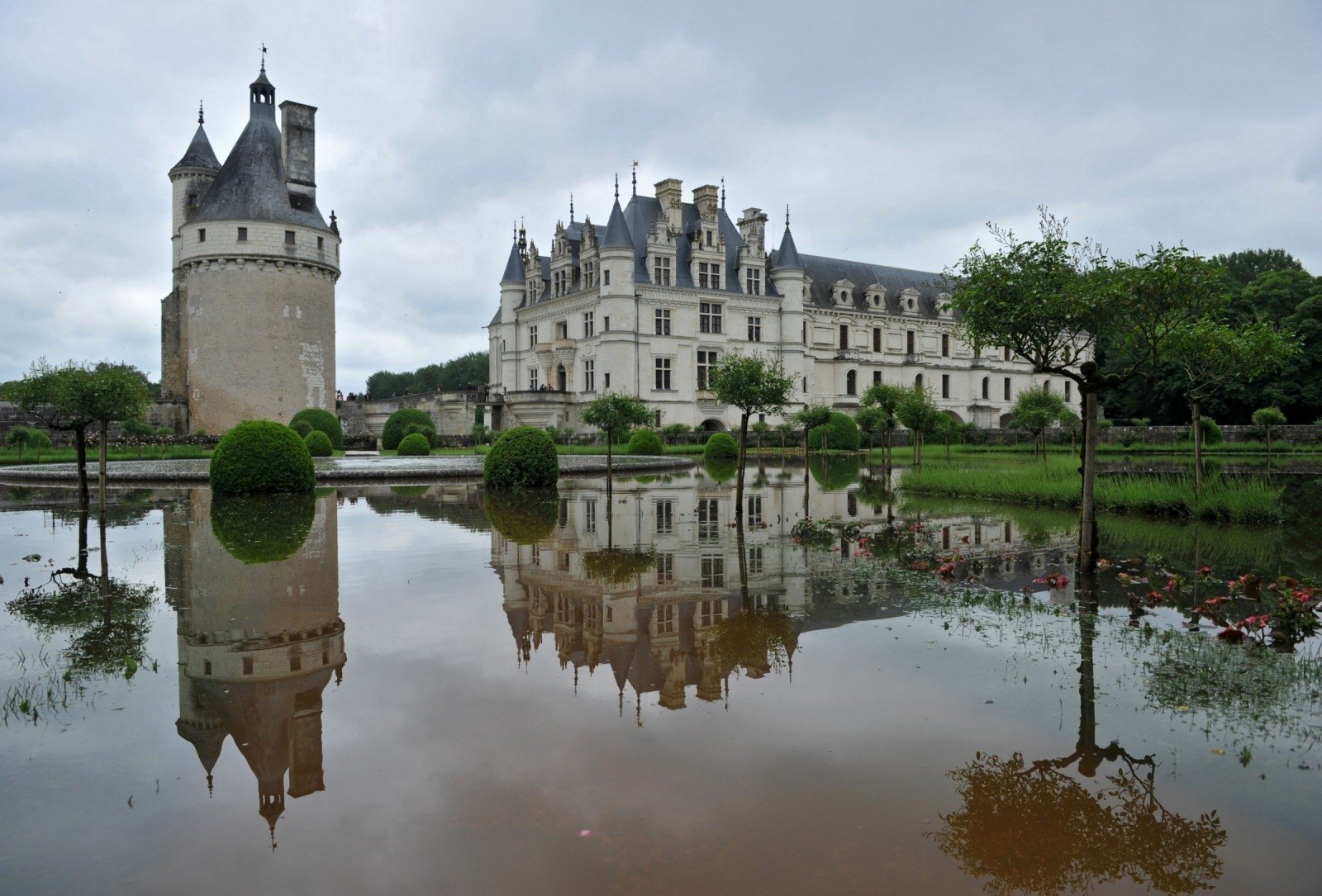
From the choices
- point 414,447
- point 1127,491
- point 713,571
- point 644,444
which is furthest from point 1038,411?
point 713,571

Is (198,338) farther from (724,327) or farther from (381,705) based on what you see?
(381,705)

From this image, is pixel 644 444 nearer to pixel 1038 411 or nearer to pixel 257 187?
pixel 1038 411

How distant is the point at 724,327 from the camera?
178 feet

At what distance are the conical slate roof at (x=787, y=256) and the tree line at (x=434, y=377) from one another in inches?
1700

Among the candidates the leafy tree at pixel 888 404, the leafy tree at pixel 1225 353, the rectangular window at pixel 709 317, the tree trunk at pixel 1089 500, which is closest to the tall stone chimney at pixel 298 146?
the rectangular window at pixel 709 317

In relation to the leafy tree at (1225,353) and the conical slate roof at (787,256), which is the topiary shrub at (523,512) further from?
the conical slate roof at (787,256)

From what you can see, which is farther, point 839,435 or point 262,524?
point 839,435

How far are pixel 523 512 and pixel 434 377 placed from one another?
87289 mm

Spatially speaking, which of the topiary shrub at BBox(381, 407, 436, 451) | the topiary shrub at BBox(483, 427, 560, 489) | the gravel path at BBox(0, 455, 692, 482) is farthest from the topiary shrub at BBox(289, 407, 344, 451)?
the topiary shrub at BBox(483, 427, 560, 489)

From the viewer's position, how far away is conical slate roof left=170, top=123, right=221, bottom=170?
50.6m

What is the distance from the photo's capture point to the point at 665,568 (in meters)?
10.6

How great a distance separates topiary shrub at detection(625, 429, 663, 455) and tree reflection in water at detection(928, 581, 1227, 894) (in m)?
34.5

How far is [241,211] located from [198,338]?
685cm

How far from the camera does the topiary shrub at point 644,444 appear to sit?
39375mm
